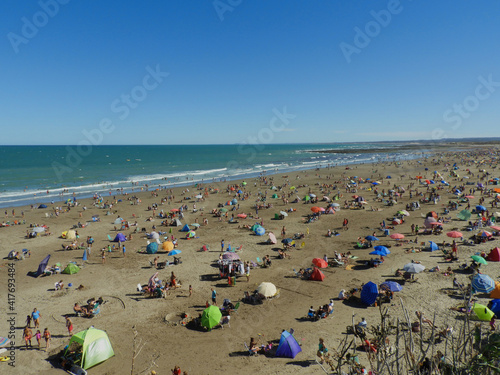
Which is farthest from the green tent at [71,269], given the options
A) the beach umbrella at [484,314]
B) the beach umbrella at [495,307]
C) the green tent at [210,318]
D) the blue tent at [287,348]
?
the beach umbrella at [495,307]

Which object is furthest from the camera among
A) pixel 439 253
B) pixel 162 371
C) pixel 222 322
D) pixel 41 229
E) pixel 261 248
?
pixel 41 229

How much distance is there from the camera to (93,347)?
12.0 meters

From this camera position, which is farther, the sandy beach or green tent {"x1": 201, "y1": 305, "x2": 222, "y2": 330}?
green tent {"x1": 201, "y1": 305, "x2": 222, "y2": 330}

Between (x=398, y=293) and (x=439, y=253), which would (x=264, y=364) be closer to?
(x=398, y=293)

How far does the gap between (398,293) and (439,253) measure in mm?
7652

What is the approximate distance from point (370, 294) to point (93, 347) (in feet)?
42.7

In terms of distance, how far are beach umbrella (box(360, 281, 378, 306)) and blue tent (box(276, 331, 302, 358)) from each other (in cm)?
525

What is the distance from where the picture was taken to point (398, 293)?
664 inches

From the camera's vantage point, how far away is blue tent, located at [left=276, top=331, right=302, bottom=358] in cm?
1207

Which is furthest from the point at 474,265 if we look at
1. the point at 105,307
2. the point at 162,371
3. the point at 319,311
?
the point at 105,307

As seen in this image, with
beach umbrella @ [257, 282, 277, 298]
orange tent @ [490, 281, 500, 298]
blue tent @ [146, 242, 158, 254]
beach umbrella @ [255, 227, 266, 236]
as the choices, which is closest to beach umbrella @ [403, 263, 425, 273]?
orange tent @ [490, 281, 500, 298]

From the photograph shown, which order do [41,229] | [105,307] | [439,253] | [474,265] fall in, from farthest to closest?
[41,229] → [439,253] → [474,265] → [105,307]

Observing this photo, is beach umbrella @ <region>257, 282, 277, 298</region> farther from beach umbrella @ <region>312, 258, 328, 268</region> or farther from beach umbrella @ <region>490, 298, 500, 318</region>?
beach umbrella @ <region>490, 298, 500, 318</region>

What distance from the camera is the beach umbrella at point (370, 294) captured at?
50.4ft
